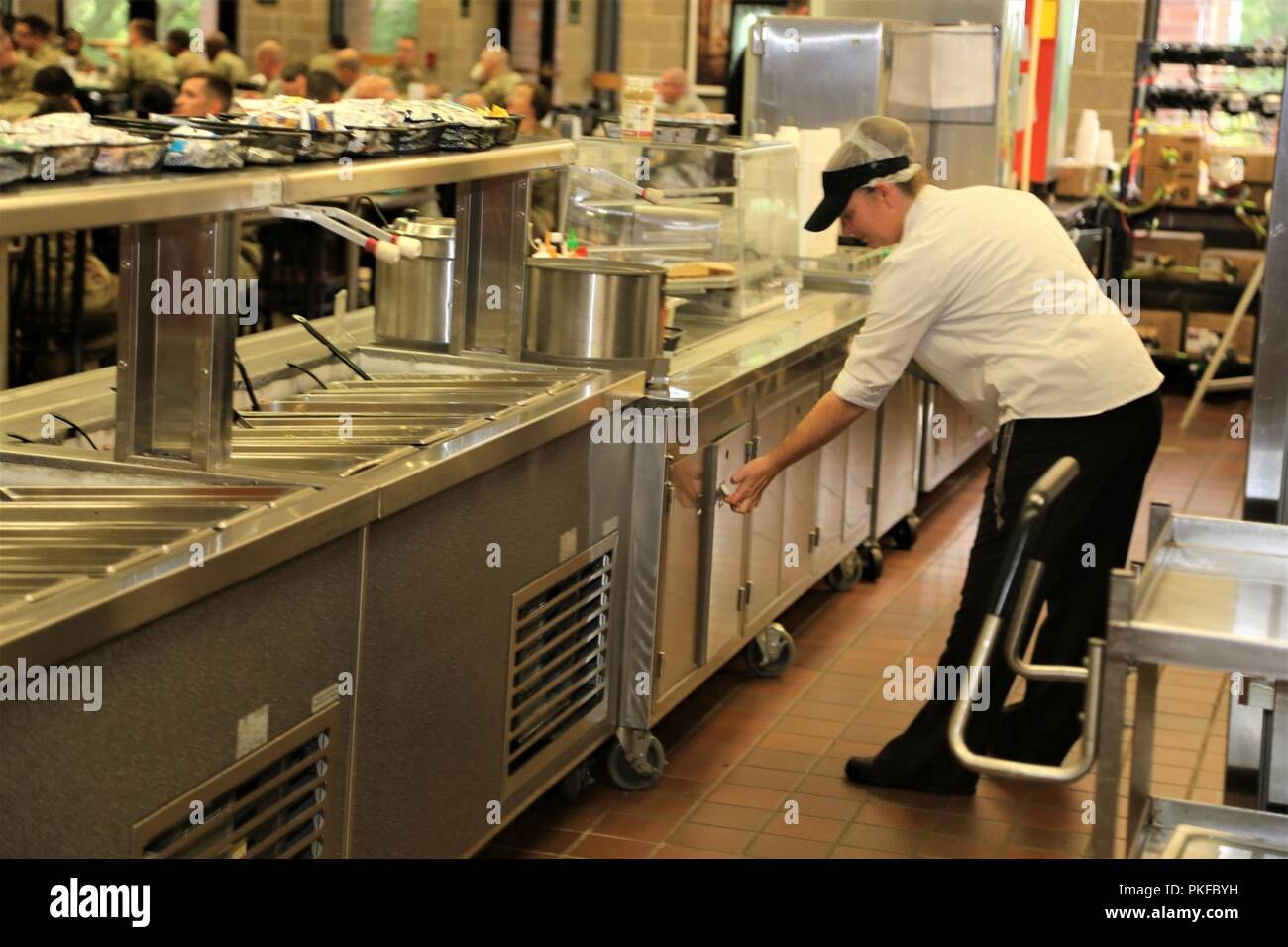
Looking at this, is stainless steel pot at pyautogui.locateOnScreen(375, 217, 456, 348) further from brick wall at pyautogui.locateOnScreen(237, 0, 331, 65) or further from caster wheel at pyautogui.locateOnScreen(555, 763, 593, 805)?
brick wall at pyautogui.locateOnScreen(237, 0, 331, 65)

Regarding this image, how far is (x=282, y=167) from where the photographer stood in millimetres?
2623

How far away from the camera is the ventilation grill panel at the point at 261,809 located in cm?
226

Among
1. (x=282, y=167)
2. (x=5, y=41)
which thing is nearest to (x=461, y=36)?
(x=5, y=41)

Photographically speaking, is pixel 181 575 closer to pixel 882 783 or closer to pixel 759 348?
pixel 882 783

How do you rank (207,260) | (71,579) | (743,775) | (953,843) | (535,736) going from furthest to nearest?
(743,775), (953,843), (535,736), (207,260), (71,579)

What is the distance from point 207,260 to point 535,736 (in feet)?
4.21

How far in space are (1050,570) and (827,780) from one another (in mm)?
733

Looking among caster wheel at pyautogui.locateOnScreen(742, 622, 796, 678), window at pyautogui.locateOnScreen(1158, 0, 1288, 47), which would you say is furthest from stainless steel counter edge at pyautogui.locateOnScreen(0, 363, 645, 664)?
window at pyautogui.locateOnScreen(1158, 0, 1288, 47)

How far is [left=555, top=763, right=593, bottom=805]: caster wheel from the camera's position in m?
3.76

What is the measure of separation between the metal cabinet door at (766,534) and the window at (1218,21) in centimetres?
721

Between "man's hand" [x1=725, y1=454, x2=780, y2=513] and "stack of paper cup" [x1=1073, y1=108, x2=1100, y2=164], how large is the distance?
6.63m

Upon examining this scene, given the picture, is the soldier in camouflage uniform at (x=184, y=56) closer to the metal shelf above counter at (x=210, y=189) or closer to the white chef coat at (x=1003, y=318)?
the white chef coat at (x=1003, y=318)

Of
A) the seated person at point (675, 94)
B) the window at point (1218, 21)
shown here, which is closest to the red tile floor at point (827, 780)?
the seated person at point (675, 94)
